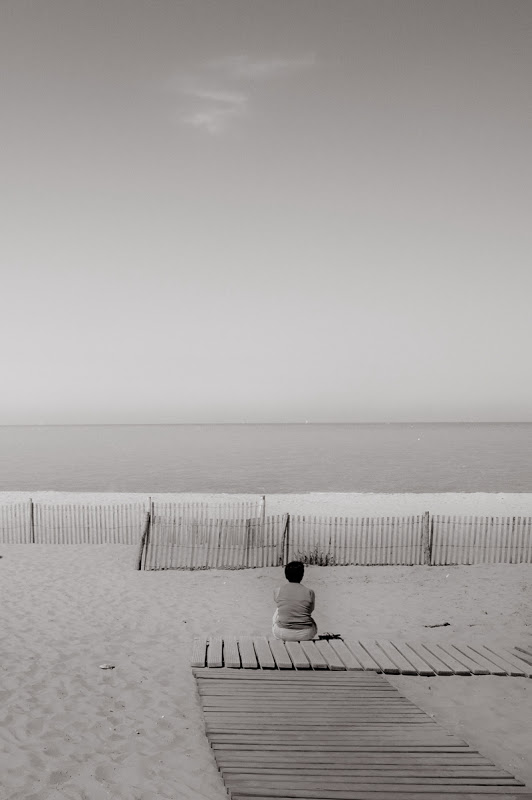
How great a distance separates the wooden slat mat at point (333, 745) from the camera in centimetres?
476

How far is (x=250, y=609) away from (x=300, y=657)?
5232 millimetres

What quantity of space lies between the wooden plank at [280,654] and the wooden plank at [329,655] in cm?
45

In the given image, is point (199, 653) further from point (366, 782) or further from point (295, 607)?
point (366, 782)

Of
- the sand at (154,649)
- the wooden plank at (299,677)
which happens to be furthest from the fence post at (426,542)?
the wooden plank at (299,677)

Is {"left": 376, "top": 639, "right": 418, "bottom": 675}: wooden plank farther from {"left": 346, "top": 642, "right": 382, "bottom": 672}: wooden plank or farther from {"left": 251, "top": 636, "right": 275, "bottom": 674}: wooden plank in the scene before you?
{"left": 251, "top": 636, "right": 275, "bottom": 674}: wooden plank

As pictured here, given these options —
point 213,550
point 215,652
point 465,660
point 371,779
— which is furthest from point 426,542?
point 371,779

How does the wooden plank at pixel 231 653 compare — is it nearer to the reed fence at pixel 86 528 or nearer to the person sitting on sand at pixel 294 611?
the person sitting on sand at pixel 294 611

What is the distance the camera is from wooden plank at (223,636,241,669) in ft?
24.1

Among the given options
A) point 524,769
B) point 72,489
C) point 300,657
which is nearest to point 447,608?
point 300,657

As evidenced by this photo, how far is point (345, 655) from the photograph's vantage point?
768cm

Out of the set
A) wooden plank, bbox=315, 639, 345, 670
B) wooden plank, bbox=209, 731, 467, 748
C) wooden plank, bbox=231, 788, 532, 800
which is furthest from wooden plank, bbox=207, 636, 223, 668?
wooden plank, bbox=231, 788, 532, 800

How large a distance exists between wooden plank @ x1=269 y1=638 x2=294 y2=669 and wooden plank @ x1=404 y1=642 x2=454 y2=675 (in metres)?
1.58

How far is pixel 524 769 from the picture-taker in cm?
575

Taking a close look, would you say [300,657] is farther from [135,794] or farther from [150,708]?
[135,794]
